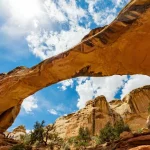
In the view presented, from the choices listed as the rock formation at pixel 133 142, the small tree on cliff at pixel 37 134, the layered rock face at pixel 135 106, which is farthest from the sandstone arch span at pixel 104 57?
the layered rock face at pixel 135 106

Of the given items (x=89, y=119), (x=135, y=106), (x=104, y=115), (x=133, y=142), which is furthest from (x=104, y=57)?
(x=135, y=106)

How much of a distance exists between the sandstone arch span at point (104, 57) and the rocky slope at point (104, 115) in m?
23.6

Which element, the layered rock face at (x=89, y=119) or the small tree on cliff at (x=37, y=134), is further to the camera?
the layered rock face at (x=89, y=119)

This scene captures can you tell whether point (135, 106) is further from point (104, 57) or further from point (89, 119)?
point (104, 57)

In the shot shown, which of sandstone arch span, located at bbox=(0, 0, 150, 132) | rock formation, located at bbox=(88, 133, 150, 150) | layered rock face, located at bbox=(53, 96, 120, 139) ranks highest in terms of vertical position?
layered rock face, located at bbox=(53, 96, 120, 139)

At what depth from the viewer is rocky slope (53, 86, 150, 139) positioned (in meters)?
44.1

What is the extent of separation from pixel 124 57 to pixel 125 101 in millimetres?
39632

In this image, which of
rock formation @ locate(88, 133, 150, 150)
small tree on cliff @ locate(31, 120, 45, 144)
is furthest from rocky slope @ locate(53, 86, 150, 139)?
rock formation @ locate(88, 133, 150, 150)

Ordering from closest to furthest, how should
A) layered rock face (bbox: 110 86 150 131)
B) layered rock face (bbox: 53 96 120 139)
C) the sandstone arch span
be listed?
the sandstone arch span, layered rock face (bbox: 53 96 120 139), layered rock face (bbox: 110 86 150 131)

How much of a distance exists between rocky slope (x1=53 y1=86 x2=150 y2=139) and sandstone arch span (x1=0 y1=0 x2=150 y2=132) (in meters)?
23.6

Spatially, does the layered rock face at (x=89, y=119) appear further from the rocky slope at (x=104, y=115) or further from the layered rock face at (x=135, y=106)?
the layered rock face at (x=135, y=106)

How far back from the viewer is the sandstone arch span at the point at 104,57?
614 inches

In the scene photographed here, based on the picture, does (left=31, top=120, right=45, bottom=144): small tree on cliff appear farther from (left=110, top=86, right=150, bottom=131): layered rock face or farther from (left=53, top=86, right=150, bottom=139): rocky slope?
(left=110, top=86, right=150, bottom=131): layered rock face

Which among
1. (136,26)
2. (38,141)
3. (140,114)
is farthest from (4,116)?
(140,114)
